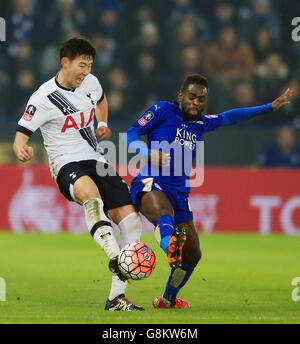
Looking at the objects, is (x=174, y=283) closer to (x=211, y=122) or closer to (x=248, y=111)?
(x=211, y=122)

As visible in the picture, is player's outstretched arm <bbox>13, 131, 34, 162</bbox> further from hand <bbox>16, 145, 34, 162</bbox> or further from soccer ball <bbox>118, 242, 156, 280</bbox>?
soccer ball <bbox>118, 242, 156, 280</bbox>

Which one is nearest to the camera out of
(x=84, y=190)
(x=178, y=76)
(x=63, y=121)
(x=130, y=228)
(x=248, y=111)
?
(x=84, y=190)

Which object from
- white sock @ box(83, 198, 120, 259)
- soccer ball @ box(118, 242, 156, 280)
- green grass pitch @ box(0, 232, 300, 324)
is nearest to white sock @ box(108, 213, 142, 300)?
white sock @ box(83, 198, 120, 259)

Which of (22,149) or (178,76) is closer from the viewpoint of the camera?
(22,149)

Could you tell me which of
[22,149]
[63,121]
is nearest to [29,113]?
[63,121]

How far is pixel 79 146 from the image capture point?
24.0 ft

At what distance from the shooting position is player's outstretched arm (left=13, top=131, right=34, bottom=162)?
674 cm

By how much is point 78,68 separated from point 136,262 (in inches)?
72.4

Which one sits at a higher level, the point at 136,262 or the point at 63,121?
the point at 63,121

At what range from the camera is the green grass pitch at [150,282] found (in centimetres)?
666

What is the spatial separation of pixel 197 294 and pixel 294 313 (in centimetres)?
161

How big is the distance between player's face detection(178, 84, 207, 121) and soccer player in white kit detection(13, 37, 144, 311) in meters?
0.75

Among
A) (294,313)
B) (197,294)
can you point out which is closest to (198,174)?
(197,294)

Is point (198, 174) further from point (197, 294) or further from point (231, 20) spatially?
point (197, 294)
